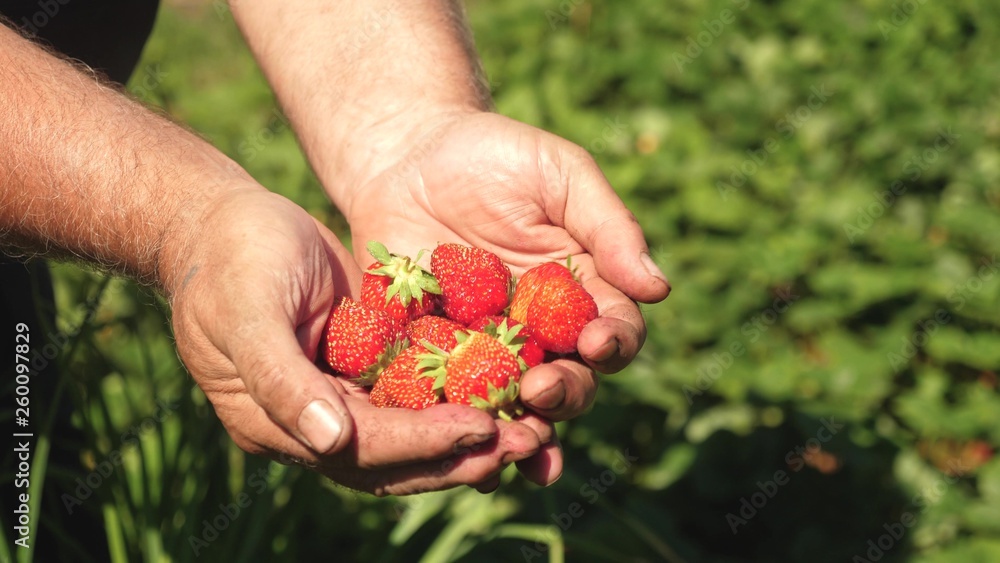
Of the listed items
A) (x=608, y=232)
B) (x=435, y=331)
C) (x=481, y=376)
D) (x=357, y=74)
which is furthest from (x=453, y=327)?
(x=357, y=74)

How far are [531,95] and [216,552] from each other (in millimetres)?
2378

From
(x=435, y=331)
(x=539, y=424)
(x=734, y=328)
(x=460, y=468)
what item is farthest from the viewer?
(x=734, y=328)

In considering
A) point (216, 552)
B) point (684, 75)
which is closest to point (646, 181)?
point (684, 75)

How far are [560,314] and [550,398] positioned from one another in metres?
0.23

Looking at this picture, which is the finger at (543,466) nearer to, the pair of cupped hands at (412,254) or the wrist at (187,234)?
the pair of cupped hands at (412,254)

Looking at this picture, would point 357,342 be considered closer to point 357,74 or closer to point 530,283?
point 530,283

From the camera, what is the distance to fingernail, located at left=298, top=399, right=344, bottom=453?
Answer: 4.43 ft

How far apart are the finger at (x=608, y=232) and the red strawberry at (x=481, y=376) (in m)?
0.27

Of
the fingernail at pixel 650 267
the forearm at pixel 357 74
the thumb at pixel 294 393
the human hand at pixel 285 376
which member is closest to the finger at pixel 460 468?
the human hand at pixel 285 376

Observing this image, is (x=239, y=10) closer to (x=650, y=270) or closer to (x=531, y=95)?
(x=650, y=270)

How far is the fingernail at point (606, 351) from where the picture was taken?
1567 millimetres

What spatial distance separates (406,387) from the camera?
1.63 m

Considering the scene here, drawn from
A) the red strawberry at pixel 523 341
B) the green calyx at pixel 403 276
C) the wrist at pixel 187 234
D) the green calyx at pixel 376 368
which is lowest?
the green calyx at pixel 376 368

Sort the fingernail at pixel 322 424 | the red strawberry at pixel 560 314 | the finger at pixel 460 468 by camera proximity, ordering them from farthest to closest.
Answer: the red strawberry at pixel 560 314 → the finger at pixel 460 468 → the fingernail at pixel 322 424
